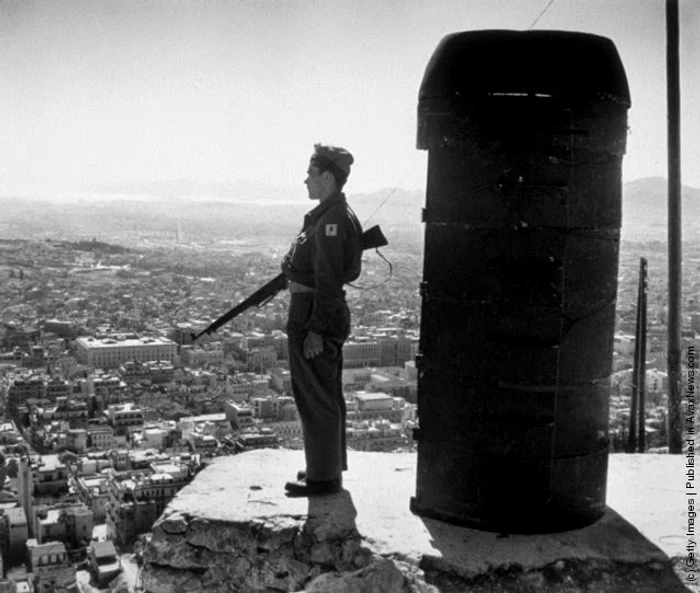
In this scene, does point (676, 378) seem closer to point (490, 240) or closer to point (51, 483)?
point (490, 240)

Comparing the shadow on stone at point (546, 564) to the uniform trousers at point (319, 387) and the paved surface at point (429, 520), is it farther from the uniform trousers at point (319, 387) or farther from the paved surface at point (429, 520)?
the uniform trousers at point (319, 387)

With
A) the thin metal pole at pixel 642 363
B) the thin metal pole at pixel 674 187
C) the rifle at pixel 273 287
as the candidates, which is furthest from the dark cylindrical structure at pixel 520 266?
the thin metal pole at pixel 642 363

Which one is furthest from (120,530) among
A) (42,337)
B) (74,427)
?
(42,337)

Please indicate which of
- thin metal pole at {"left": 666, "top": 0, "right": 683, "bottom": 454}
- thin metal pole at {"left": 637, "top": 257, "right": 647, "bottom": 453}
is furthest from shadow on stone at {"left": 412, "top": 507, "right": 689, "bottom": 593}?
thin metal pole at {"left": 637, "top": 257, "right": 647, "bottom": 453}

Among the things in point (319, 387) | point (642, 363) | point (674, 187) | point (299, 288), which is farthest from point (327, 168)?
point (642, 363)

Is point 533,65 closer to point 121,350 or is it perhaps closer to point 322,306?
point 322,306

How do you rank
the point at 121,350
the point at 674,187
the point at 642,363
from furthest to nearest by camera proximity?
1. the point at 121,350
2. the point at 642,363
3. the point at 674,187

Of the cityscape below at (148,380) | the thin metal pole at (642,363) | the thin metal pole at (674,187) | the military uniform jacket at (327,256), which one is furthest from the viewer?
the cityscape below at (148,380)
